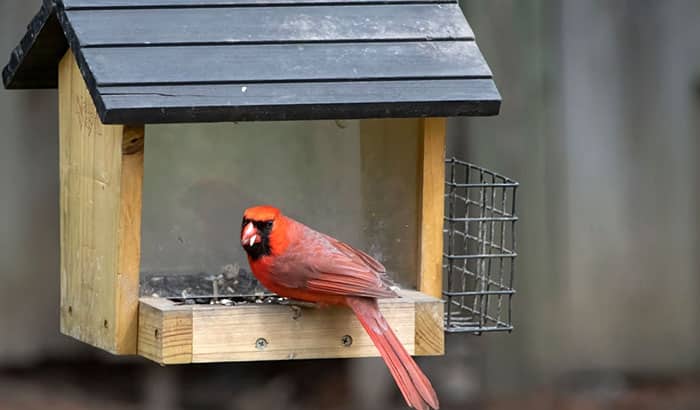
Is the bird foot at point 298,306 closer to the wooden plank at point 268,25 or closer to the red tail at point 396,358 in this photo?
the red tail at point 396,358

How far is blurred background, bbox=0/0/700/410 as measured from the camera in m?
5.59

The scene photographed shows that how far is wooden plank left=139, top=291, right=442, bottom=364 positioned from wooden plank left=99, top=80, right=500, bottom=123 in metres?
0.50

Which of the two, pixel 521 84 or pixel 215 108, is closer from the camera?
pixel 215 108

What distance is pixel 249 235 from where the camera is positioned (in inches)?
160

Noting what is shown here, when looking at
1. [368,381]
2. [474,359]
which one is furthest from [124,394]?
[474,359]

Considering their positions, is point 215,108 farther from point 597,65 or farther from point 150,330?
point 597,65

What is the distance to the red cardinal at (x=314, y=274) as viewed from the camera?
4.03 m

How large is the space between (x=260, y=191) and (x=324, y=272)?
0.37 metres

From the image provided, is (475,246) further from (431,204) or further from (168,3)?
(168,3)

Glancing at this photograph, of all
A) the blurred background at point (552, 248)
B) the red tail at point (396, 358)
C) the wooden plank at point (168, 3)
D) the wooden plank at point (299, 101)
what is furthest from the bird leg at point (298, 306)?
the blurred background at point (552, 248)

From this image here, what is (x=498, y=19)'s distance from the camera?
5906mm

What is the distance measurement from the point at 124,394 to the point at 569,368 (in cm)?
177

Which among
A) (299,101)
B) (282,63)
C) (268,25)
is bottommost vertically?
(299,101)

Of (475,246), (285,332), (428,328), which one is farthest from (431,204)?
(475,246)
